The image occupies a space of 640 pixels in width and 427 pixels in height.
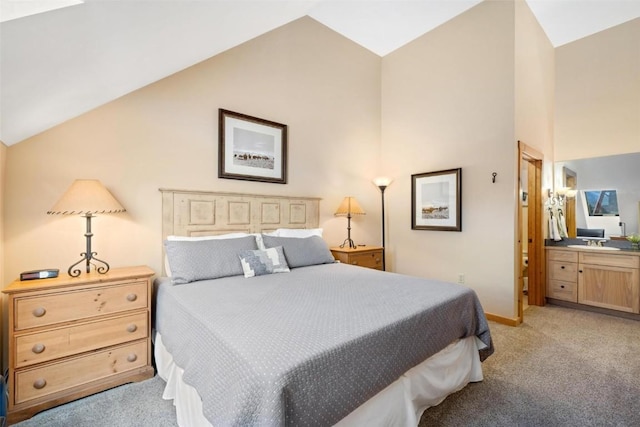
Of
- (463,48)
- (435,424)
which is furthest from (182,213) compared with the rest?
(463,48)

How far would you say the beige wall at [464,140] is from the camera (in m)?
3.18

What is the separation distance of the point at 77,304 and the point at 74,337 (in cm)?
21

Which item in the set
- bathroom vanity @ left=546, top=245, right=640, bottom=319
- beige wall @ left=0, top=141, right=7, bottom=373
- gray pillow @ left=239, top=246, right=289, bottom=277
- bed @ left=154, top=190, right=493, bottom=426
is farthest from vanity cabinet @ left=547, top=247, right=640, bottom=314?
beige wall @ left=0, top=141, right=7, bottom=373

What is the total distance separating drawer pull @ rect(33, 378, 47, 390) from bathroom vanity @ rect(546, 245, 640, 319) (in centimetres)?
525

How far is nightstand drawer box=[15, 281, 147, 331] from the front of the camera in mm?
1693

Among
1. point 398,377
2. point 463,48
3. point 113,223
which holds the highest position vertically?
point 463,48

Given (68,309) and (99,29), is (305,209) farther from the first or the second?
(99,29)

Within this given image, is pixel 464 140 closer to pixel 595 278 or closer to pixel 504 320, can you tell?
pixel 504 320

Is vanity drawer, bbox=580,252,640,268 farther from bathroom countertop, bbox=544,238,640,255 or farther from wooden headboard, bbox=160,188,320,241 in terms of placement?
wooden headboard, bbox=160,188,320,241

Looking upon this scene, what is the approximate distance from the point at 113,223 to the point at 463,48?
13.9 feet

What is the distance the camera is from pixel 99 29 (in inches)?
48.6

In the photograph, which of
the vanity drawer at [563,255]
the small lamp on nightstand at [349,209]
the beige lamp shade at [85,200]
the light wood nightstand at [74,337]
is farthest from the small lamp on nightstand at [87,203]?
the vanity drawer at [563,255]

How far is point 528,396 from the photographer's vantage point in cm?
191

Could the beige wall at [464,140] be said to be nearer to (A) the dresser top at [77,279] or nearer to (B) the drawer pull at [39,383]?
(A) the dresser top at [77,279]
